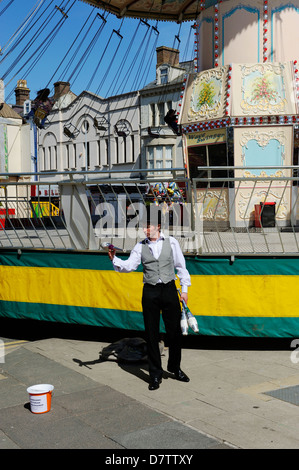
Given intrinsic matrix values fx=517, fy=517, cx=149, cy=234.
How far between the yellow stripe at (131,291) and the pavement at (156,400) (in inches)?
25.5

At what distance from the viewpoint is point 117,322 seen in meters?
7.53

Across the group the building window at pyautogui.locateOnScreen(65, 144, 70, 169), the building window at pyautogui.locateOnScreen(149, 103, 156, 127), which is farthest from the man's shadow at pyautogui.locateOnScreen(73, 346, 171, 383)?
the building window at pyautogui.locateOnScreen(65, 144, 70, 169)

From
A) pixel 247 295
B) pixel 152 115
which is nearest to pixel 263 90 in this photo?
pixel 247 295

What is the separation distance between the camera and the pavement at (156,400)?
4.30 meters

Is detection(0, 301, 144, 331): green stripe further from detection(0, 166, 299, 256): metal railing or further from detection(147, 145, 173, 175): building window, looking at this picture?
detection(147, 145, 173, 175): building window

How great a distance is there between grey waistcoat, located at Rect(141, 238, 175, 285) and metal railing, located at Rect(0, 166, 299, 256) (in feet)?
2.44

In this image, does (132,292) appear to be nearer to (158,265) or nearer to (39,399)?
(158,265)

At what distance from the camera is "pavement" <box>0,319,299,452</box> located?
4.30 m

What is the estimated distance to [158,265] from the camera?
573cm

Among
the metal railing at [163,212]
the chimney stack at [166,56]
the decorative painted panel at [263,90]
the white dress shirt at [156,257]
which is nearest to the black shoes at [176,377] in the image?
the white dress shirt at [156,257]

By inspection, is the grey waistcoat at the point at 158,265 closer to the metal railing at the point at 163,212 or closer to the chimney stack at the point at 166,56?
the metal railing at the point at 163,212

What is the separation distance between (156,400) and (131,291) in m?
2.28

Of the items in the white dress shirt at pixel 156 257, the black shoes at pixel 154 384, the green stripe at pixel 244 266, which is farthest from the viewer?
the green stripe at pixel 244 266

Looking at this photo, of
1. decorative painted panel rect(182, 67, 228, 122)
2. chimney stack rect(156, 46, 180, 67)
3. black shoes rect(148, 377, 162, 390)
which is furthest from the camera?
chimney stack rect(156, 46, 180, 67)
